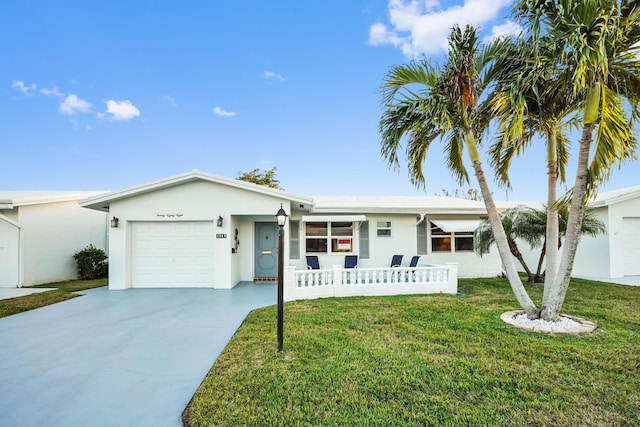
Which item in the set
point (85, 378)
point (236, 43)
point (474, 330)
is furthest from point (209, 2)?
point (474, 330)

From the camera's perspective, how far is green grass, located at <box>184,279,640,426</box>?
368 cm

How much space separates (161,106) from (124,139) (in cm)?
380

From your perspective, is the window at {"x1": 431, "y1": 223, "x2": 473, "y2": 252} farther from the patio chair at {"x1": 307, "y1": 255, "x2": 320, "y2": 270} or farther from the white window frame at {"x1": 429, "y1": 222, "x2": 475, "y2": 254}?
the patio chair at {"x1": 307, "y1": 255, "x2": 320, "y2": 270}

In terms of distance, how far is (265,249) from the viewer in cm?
1454

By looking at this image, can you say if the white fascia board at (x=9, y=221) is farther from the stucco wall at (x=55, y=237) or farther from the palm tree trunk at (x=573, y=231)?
the palm tree trunk at (x=573, y=231)

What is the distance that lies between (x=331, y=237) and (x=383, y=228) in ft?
8.37

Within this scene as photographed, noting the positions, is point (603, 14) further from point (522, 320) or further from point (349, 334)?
point (349, 334)

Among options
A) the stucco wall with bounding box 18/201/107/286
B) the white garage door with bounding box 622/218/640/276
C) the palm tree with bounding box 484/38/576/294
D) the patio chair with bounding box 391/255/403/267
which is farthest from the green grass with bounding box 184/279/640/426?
the stucco wall with bounding box 18/201/107/286

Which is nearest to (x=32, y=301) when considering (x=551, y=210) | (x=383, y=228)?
(x=383, y=228)

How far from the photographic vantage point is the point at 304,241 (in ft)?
48.5

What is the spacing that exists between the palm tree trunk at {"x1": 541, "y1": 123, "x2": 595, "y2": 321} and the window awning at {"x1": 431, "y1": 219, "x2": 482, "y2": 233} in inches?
279

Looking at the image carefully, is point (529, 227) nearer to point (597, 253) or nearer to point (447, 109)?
point (597, 253)

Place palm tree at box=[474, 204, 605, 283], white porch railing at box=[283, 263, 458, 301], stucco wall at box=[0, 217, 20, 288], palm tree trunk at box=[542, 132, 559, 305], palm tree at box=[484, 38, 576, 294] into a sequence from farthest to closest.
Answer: stucco wall at box=[0, 217, 20, 288] < palm tree at box=[474, 204, 605, 283] < white porch railing at box=[283, 263, 458, 301] < palm tree trunk at box=[542, 132, 559, 305] < palm tree at box=[484, 38, 576, 294]

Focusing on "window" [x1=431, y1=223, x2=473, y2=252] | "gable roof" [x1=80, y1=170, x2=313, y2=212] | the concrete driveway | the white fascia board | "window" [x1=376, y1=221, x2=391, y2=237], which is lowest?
the concrete driveway
